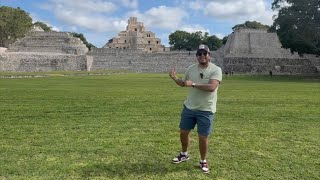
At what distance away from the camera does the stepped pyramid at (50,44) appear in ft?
209

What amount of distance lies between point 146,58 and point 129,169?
55938 millimetres

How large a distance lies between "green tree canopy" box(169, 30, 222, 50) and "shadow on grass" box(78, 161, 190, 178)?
301 ft

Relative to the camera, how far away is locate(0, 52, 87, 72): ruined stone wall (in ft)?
182

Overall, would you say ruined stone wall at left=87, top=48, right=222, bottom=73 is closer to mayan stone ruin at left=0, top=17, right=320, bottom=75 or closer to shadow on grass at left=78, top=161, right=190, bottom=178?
mayan stone ruin at left=0, top=17, right=320, bottom=75

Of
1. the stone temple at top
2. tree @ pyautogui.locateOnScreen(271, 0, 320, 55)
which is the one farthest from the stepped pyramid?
tree @ pyautogui.locateOnScreen(271, 0, 320, 55)

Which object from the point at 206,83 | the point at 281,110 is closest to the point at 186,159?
the point at 206,83

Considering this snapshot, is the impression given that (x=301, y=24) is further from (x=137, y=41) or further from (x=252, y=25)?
(x=252, y=25)

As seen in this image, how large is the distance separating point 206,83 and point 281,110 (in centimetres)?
694

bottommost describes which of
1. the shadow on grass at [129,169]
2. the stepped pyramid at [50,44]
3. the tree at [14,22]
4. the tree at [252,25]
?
the shadow on grass at [129,169]

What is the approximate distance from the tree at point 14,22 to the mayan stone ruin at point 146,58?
370cm

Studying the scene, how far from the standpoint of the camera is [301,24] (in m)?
39.2

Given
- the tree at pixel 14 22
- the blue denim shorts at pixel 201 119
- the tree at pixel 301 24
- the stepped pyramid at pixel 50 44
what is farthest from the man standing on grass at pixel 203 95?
the tree at pixel 14 22

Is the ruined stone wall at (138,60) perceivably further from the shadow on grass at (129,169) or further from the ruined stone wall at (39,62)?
the shadow on grass at (129,169)

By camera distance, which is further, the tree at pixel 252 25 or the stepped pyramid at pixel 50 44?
the tree at pixel 252 25
